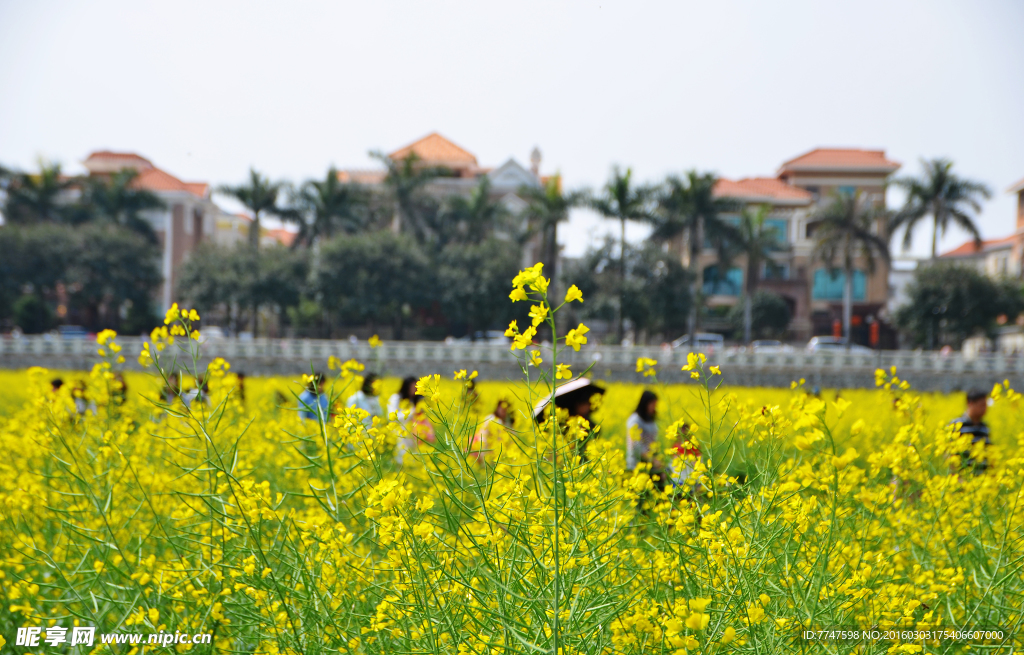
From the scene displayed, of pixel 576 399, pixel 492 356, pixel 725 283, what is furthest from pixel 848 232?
pixel 576 399

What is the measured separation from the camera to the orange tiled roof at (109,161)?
136 ft

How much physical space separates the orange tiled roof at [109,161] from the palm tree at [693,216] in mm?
26911

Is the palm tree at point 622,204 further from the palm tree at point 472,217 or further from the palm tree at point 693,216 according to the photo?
the palm tree at point 472,217

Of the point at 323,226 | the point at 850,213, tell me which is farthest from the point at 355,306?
the point at 850,213

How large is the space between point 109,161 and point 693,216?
3001 cm

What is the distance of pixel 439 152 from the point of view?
137 feet

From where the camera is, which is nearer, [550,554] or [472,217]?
[550,554]

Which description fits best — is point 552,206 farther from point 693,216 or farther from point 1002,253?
point 1002,253

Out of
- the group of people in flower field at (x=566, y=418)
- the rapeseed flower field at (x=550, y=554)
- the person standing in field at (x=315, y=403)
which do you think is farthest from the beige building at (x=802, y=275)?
the person standing in field at (x=315, y=403)

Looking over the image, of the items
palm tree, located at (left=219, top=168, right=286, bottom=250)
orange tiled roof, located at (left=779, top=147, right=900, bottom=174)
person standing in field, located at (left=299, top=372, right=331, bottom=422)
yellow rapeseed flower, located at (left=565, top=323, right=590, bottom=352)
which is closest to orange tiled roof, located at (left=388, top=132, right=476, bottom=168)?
palm tree, located at (left=219, top=168, right=286, bottom=250)

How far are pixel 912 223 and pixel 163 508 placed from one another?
33.0m

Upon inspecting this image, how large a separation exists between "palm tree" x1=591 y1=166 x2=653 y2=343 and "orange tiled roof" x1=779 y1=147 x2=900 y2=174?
15800 millimetres

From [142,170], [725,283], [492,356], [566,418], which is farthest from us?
[142,170]

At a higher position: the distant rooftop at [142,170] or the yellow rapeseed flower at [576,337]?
the distant rooftop at [142,170]
